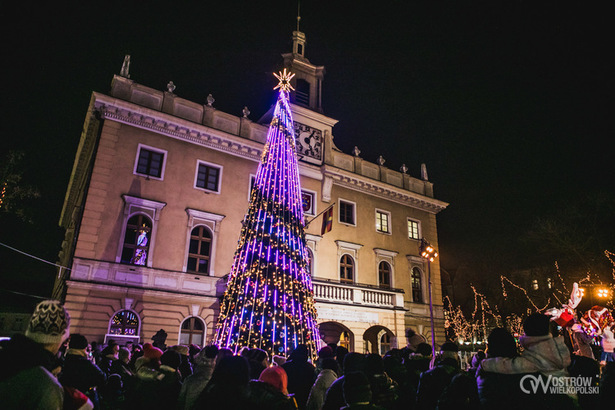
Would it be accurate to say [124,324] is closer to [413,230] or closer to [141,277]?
[141,277]

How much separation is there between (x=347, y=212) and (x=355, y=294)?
624 cm

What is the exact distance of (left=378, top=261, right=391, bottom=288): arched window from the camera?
81.1ft

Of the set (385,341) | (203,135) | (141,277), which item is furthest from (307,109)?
(385,341)

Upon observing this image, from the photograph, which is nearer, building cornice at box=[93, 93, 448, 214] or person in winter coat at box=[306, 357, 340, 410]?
person in winter coat at box=[306, 357, 340, 410]

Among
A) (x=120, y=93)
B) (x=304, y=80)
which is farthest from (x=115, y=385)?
(x=304, y=80)

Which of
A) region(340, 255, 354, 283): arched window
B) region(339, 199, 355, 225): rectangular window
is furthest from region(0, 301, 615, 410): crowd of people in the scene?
region(339, 199, 355, 225): rectangular window

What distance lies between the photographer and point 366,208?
83.4ft

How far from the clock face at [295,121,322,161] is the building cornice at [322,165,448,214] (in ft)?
3.86

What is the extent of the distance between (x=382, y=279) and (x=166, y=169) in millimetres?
14906

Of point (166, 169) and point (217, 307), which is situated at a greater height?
point (166, 169)

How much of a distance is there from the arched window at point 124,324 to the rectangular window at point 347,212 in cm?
1302

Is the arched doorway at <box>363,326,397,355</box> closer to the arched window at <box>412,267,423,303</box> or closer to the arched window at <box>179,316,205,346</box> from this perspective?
the arched window at <box>412,267,423,303</box>

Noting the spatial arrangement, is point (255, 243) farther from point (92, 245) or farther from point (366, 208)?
point (366, 208)

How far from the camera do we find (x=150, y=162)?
735 inches
